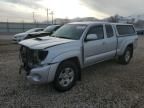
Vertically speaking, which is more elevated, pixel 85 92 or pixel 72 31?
pixel 72 31

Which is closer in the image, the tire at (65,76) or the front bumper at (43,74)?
the front bumper at (43,74)

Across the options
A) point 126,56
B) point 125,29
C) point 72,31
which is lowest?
point 126,56

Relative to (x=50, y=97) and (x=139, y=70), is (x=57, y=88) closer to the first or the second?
(x=50, y=97)

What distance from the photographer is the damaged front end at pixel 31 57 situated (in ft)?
14.1

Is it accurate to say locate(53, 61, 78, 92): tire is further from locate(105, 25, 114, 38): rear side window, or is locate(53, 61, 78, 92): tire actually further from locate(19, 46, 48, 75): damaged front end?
locate(105, 25, 114, 38): rear side window

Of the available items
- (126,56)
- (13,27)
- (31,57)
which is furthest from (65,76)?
(13,27)

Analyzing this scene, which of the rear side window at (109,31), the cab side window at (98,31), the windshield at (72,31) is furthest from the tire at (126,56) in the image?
the windshield at (72,31)

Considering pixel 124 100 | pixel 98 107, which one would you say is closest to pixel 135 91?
pixel 124 100

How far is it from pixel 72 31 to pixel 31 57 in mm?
1719

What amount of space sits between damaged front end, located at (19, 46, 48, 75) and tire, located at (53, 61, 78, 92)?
524 millimetres

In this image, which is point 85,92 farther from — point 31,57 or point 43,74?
point 31,57

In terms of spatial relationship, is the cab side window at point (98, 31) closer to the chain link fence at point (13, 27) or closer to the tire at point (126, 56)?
the tire at point (126, 56)

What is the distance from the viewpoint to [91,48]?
5402mm

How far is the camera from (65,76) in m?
4.72
